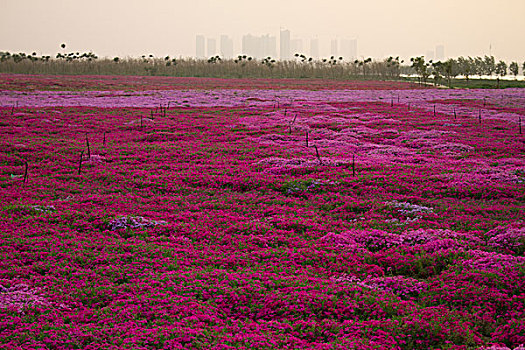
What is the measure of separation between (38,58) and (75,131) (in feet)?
280

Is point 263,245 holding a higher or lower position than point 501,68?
lower

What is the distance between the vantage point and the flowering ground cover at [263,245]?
764 cm

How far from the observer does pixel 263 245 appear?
37.4 ft

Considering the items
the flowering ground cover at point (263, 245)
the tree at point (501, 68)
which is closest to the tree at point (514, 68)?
the tree at point (501, 68)

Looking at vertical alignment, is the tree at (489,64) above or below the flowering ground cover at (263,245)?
above

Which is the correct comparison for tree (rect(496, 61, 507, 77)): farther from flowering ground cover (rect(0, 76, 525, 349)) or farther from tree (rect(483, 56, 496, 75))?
flowering ground cover (rect(0, 76, 525, 349))

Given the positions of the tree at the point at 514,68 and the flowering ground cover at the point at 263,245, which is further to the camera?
the tree at the point at 514,68

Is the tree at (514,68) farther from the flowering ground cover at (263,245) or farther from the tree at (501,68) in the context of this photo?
the flowering ground cover at (263,245)

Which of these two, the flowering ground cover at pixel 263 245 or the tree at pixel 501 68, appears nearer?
the flowering ground cover at pixel 263 245

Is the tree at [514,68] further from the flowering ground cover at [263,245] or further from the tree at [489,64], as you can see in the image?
the flowering ground cover at [263,245]

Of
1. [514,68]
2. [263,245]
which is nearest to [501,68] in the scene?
[514,68]

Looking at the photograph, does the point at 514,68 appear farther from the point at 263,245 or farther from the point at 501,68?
the point at 263,245

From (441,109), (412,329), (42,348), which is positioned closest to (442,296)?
(412,329)

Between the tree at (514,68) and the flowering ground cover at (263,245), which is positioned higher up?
the tree at (514,68)
